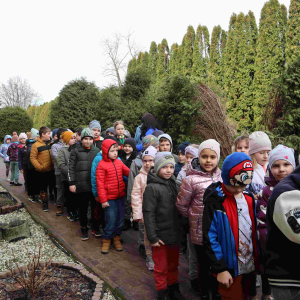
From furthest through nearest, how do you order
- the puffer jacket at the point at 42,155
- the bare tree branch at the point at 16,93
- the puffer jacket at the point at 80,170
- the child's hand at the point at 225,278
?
the bare tree branch at the point at 16,93, the puffer jacket at the point at 42,155, the puffer jacket at the point at 80,170, the child's hand at the point at 225,278

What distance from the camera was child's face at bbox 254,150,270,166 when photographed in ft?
11.3

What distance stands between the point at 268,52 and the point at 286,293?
42.7 feet

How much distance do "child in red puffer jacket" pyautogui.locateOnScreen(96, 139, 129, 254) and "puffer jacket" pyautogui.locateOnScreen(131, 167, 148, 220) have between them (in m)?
0.72

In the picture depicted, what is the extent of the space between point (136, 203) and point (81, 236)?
1.87m

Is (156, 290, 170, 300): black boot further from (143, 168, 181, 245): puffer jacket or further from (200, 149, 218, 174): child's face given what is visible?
(200, 149, 218, 174): child's face

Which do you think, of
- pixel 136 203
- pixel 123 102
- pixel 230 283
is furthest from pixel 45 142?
pixel 230 283

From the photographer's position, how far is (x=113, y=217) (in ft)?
14.4

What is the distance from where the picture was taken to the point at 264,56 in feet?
40.5

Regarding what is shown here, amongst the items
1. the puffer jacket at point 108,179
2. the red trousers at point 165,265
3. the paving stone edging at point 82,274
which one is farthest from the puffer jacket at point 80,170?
the red trousers at point 165,265

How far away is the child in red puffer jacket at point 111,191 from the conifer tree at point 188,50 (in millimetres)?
13787

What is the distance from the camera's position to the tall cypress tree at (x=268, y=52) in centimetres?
1195

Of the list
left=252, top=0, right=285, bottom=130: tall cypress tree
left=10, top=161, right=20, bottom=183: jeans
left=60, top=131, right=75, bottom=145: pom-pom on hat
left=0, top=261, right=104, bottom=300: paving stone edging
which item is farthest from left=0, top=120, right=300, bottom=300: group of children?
left=252, top=0, right=285, bottom=130: tall cypress tree

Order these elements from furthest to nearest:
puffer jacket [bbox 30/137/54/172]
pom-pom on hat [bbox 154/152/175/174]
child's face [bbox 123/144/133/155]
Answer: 1. puffer jacket [bbox 30/137/54/172]
2. child's face [bbox 123/144/133/155]
3. pom-pom on hat [bbox 154/152/175/174]

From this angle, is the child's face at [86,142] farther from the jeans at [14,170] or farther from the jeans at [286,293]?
the jeans at [14,170]
